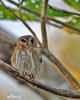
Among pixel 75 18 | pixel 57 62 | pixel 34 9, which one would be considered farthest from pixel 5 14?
pixel 57 62

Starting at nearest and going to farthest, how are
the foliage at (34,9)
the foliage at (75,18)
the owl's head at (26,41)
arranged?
the owl's head at (26,41), the foliage at (34,9), the foliage at (75,18)

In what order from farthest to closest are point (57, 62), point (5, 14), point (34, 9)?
point (5, 14) → point (34, 9) → point (57, 62)

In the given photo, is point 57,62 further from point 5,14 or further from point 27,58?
point 5,14

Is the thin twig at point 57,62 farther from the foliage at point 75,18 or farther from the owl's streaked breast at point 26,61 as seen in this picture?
the foliage at point 75,18

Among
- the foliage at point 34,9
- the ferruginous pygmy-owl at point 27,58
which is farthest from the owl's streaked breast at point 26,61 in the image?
the foliage at point 34,9

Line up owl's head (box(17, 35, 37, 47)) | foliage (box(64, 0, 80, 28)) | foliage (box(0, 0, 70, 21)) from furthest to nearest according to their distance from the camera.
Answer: foliage (box(64, 0, 80, 28)), foliage (box(0, 0, 70, 21)), owl's head (box(17, 35, 37, 47))

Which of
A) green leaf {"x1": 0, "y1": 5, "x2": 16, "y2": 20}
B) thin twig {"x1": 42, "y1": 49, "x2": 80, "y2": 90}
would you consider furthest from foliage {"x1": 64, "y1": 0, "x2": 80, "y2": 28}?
thin twig {"x1": 42, "y1": 49, "x2": 80, "y2": 90}

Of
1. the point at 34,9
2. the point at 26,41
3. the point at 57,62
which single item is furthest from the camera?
the point at 34,9

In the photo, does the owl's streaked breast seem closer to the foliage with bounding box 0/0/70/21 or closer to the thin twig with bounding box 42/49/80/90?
the thin twig with bounding box 42/49/80/90

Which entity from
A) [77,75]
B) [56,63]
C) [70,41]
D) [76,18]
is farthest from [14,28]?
[56,63]
